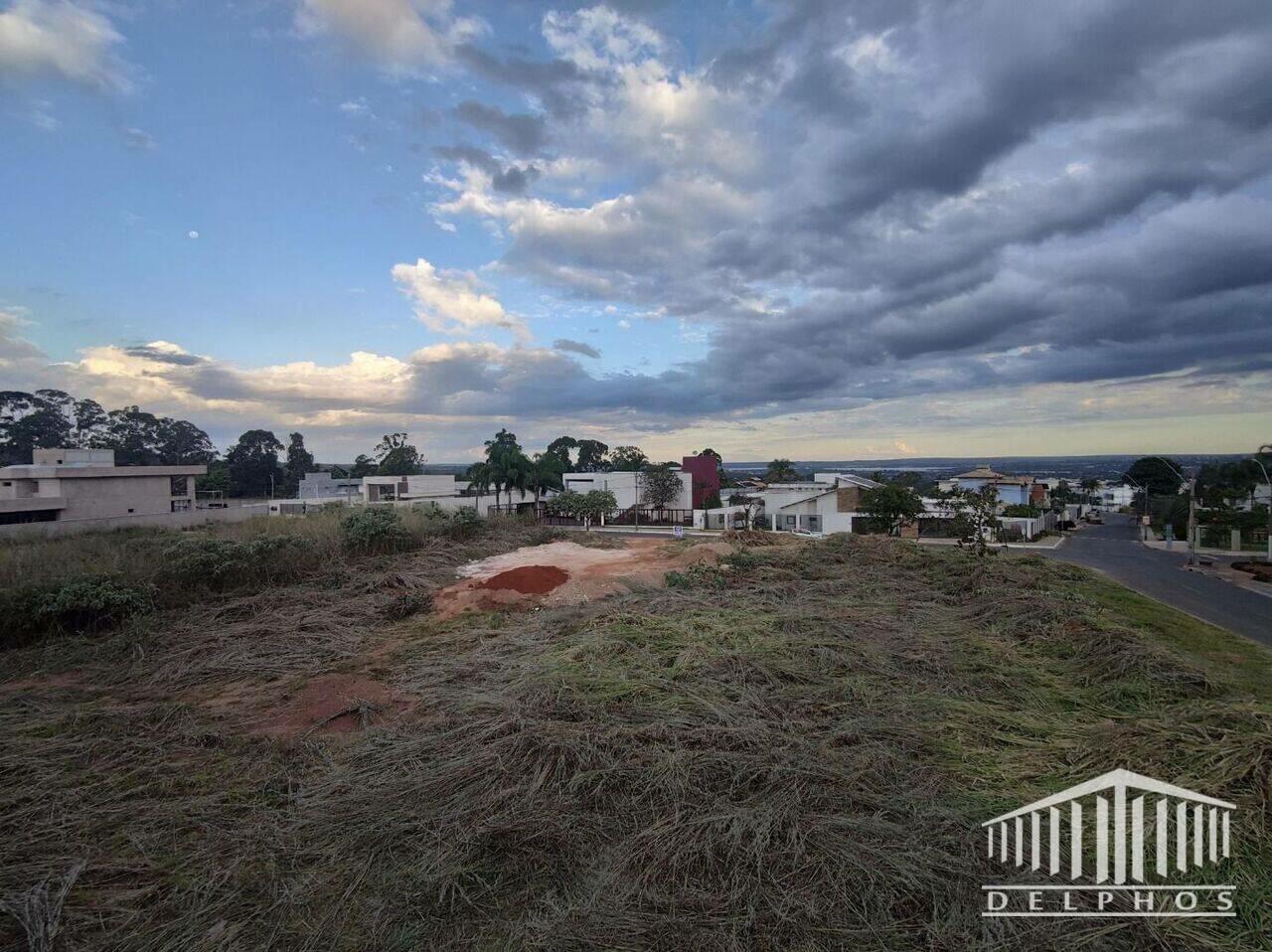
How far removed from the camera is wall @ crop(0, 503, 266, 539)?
725 inches

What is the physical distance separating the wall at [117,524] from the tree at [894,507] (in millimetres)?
26747

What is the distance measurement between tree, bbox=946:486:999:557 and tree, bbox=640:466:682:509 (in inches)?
1212

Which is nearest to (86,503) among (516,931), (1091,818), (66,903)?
(66,903)

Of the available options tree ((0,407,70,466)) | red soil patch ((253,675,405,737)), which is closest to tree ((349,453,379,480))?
tree ((0,407,70,466))

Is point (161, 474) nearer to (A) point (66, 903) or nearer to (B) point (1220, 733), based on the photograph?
(A) point (66, 903)

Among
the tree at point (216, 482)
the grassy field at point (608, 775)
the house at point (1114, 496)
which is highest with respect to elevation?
the tree at point (216, 482)

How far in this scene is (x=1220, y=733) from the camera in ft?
13.4

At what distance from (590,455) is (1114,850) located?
7905 centimetres

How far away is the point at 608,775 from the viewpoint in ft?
12.7

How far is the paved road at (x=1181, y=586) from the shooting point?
35.3 ft

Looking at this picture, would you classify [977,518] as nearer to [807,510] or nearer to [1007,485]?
[807,510]

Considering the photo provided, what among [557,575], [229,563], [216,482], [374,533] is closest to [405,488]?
[216,482]

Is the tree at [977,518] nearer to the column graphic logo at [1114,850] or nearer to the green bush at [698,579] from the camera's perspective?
the green bush at [698,579]

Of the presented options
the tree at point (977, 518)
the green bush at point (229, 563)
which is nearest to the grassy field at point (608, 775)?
the green bush at point (229, 563)
